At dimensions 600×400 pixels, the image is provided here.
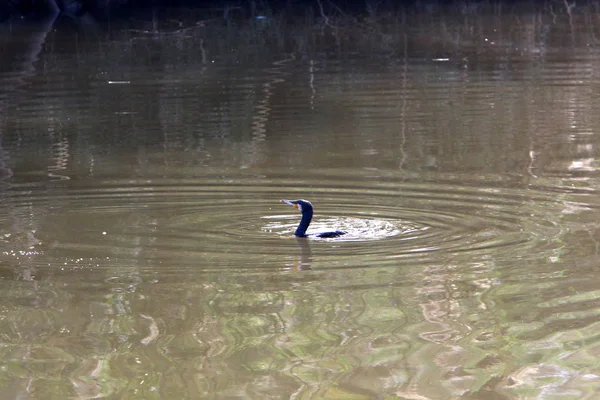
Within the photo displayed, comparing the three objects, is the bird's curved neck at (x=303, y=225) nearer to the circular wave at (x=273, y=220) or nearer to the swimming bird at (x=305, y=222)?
the swimming bird at (x=305, y=222)

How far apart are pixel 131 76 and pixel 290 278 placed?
16832 millimetres

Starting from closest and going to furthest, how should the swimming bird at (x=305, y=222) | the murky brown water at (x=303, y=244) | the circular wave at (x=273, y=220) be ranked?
the murky brown water at (x=303, y=244) → the circular wave at (x=273, y=220) → the swimming bird at (x=305, y=222)

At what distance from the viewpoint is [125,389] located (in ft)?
23.2

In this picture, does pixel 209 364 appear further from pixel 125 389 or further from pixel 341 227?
pixel 341 227

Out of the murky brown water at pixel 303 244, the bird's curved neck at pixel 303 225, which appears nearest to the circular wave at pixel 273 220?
the murky brown water at pixel 303 244

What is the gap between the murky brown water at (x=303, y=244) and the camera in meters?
7.41

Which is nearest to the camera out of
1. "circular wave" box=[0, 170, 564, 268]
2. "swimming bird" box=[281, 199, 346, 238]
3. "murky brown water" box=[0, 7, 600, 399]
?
"murky brown water" box=[0, 7, 600, 399]

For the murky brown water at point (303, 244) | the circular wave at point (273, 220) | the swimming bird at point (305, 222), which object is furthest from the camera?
the swimming bird at point (305, 222)

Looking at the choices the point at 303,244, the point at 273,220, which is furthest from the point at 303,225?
the point at 273,220

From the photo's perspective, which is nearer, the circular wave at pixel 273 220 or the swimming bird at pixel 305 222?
the circular wave at pixel 273 220

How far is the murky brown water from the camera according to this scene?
7.41 m

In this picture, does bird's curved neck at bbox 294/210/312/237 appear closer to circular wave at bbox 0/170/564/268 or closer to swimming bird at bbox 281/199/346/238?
swimming bird at bbox 281/199/346/238

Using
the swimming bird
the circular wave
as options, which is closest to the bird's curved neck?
the swimming bird

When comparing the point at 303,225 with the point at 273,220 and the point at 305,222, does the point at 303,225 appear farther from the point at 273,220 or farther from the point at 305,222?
the point at 273,220
